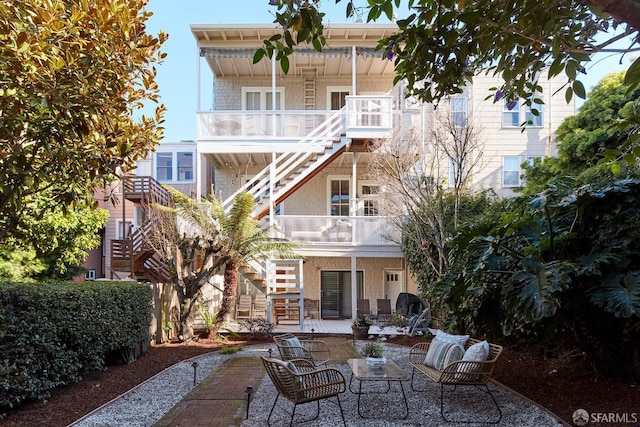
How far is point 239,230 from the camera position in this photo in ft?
33.9

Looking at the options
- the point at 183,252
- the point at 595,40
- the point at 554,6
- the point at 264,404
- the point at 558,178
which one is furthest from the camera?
the point at 183,252

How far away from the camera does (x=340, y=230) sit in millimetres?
14359

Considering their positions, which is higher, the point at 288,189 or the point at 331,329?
the point at 288,189

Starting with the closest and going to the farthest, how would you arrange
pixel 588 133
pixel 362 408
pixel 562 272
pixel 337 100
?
pixel 562 272
pixel 362 408
pixel 588 133
pixel 337 100

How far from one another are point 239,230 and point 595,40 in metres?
7.98

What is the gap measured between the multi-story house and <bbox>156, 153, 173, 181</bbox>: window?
4771 mm

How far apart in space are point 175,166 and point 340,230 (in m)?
12.0

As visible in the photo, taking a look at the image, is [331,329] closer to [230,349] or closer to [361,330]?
[361,330]

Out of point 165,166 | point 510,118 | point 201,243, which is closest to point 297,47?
point 201,243

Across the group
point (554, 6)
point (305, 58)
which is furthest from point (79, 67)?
point (305, 58)

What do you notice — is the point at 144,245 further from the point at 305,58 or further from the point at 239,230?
the point at 305,58

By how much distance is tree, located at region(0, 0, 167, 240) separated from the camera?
142 inches

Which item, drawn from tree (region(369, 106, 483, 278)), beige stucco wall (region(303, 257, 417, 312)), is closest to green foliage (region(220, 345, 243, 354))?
tree (region(369, 106, 483, 278))

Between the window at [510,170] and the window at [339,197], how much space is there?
20.5 ft
